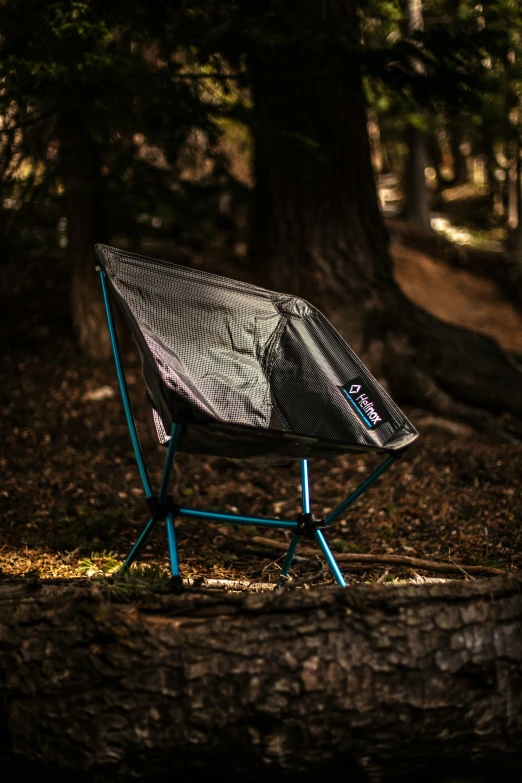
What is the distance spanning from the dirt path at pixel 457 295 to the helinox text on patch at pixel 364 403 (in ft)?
24.2

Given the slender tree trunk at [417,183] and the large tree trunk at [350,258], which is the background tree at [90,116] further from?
the slender tree trunk at [417,183]

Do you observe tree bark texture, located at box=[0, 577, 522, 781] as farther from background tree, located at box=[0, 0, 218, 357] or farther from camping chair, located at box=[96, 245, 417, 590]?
background tree, located at box=[0, 0, 218, 357]

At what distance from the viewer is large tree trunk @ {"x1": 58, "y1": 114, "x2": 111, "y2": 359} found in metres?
4.88

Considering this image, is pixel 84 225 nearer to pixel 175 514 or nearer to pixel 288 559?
pixel 288 559

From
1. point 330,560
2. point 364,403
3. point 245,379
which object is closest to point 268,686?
point 330,560

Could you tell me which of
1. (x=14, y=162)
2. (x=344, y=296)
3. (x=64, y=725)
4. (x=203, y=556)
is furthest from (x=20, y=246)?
(x=64, y=725)

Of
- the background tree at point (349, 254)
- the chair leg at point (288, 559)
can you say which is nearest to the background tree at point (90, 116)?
the background tree at point (349, 254)

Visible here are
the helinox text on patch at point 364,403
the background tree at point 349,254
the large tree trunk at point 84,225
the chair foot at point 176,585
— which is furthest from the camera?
the background tree at point 349,254

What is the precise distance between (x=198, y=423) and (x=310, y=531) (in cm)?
69

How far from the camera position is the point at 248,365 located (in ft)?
9.46

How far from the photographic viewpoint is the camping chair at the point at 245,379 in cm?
238

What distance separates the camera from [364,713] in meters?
1.99

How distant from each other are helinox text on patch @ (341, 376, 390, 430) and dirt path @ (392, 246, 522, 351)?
7.38 m

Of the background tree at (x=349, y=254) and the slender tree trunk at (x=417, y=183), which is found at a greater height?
the slender tree trunk at (x=417, y=183)
